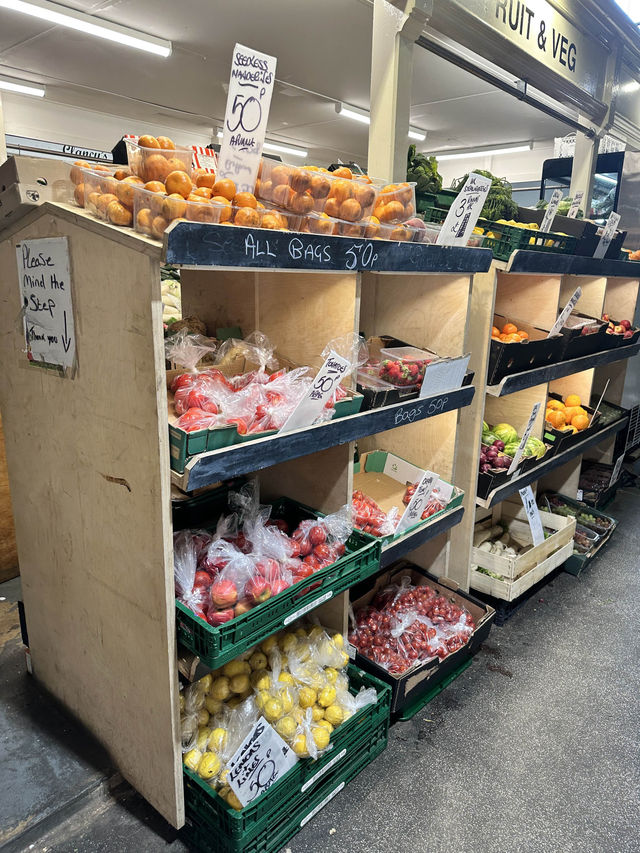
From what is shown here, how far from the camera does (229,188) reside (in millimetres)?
1402

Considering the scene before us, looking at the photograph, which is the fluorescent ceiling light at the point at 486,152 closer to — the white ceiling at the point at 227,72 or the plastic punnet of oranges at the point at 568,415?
the white ceiling at the point at 227,72

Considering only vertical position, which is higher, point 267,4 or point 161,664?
point 267,4

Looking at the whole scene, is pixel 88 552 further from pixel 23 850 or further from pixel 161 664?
pixel 23 850

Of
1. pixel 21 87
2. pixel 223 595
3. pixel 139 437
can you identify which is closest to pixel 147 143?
pixel 139 437

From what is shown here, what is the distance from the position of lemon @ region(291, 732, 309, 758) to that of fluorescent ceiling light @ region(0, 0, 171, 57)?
21.7 ft

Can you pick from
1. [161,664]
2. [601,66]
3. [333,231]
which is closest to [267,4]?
[601,66]

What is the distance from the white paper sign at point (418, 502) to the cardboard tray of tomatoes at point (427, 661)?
1.61 feet

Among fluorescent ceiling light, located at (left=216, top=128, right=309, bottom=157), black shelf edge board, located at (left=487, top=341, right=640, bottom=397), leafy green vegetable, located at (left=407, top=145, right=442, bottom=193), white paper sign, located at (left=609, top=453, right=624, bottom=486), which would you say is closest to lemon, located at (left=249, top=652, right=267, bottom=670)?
black shelf edge board, located at (left=487, top=341, right=640, bottom=397)

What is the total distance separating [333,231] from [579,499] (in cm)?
305

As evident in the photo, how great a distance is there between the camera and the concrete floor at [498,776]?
1.66m

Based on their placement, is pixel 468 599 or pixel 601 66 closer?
pixel 468 599

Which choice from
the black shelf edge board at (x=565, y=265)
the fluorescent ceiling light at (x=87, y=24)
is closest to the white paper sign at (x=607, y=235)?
the black shelf edge board at (x=565, y=265)

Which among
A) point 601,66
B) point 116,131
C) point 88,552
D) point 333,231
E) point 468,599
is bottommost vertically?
point 468,599

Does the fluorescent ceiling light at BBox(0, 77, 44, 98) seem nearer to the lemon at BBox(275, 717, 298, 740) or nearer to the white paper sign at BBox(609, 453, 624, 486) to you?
the white paper sign at BBox(609, 453, 624, 486)
